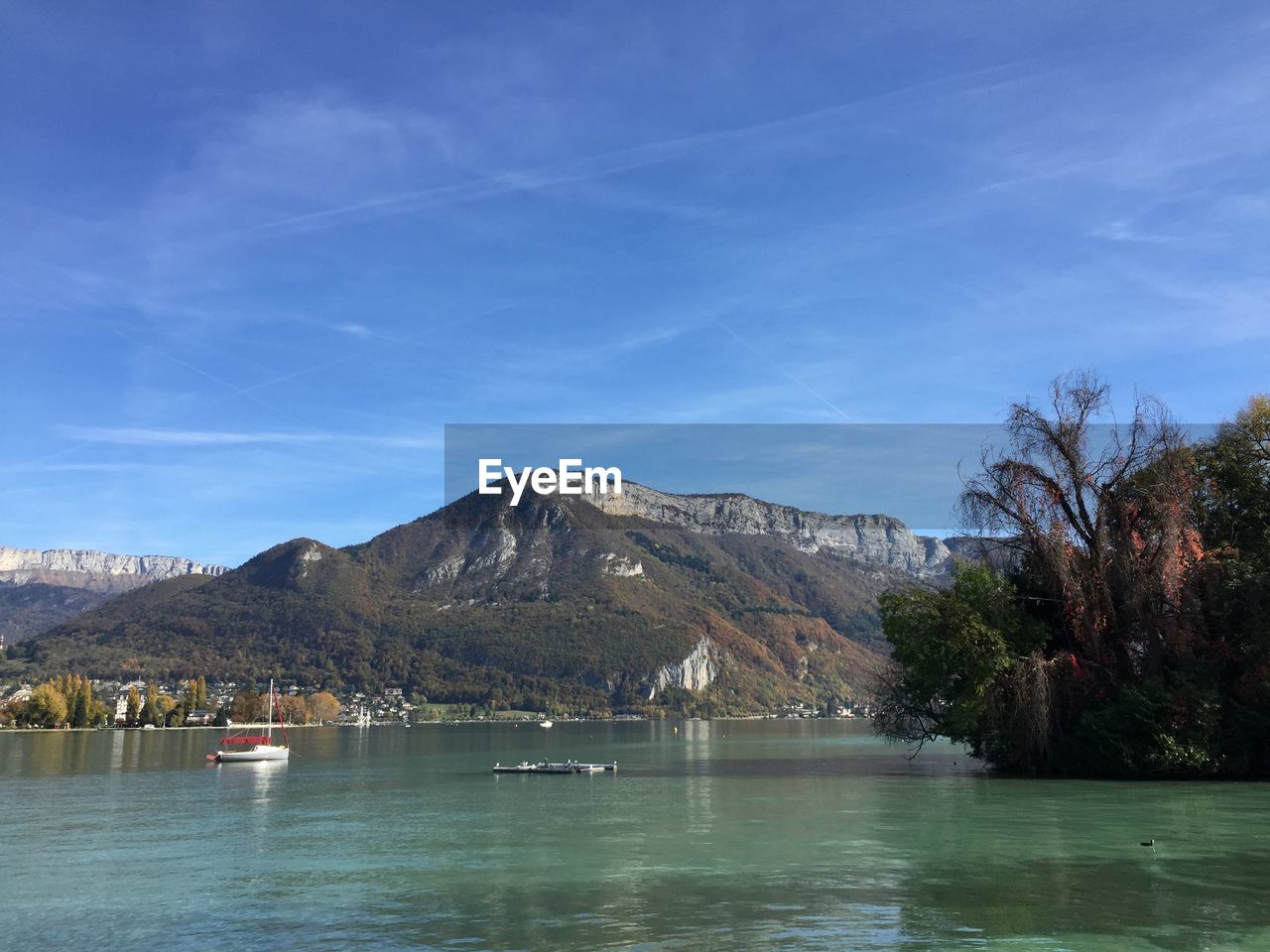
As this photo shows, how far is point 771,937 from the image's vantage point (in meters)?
19.2

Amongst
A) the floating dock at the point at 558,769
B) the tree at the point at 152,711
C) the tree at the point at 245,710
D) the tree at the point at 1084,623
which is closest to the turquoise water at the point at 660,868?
the tree at the point at 1084,623

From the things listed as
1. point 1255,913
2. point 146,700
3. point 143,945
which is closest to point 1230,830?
point 1255,913

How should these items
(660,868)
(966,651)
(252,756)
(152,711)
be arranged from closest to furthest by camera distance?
1. (660,868)
2. (966,651)
3. (252,756)
4. (152,711)

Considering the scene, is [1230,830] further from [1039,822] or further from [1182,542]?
[1182,542]

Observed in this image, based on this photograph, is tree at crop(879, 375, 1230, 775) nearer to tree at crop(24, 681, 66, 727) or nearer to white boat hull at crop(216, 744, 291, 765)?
white boat hull at crop(216, 744, 291, 765)

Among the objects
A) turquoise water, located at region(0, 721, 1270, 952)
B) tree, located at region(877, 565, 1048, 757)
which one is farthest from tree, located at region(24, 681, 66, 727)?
tree, located at region(877, 565, 1048, 757)

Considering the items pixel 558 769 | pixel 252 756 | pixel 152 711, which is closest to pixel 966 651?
pixel 558 769

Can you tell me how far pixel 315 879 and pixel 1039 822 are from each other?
23057 millimetres

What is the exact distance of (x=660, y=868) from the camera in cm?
2758

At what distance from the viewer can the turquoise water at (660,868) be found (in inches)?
791

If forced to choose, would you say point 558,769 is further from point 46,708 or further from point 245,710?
point 46,708

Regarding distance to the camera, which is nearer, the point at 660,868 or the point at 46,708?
the point at 660,868

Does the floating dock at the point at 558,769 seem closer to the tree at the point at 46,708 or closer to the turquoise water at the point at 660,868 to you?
the turquoise water at the point at 660,868

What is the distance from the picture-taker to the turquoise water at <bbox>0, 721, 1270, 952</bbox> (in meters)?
20.1
